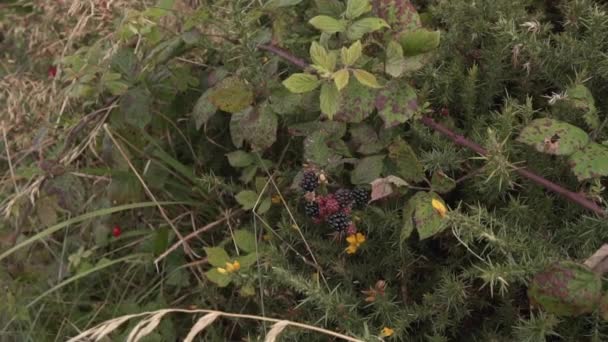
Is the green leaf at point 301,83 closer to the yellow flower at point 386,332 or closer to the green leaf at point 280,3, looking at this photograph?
the green leaf at point 280,3

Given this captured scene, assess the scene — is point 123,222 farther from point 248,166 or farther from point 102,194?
point 248,166

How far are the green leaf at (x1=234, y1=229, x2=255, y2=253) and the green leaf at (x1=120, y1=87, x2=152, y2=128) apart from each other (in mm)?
468

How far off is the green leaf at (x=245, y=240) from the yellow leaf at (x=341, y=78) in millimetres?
578

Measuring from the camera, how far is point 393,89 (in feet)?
5.41

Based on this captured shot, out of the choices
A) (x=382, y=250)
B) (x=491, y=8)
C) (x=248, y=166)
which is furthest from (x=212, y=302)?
(x=491, y=8)

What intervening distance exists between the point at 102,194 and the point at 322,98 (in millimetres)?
1122

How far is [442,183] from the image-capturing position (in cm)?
160

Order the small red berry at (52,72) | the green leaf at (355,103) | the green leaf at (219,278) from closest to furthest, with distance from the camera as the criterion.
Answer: the green leaf at (355,103) → the green leaf at (219,278) → the small red berry at (52,72)

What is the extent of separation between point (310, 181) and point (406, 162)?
235 millimetres

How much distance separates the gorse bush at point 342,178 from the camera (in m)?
1.54

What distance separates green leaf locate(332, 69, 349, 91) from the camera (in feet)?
4.88

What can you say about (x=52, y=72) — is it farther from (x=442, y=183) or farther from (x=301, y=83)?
(x=442, y=183)

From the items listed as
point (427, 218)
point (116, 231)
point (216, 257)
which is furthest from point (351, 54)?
point (116, 231)

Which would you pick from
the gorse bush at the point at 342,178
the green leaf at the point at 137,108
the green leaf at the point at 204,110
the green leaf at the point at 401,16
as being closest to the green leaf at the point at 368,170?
the gorse bush at the point at 342,178
